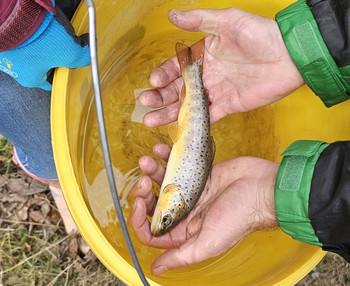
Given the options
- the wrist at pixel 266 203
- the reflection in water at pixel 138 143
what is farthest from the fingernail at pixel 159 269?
the wrist at pixel 266 203

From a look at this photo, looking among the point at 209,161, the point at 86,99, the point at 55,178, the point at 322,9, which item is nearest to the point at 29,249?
the point at 55,178

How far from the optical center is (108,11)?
1532 mm

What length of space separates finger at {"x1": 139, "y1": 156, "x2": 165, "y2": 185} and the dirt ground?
718 millimetres

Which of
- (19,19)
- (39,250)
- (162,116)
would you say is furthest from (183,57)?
(39,250)

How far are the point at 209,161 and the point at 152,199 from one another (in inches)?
11.5

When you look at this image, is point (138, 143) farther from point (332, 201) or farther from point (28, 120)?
point (332, 201)

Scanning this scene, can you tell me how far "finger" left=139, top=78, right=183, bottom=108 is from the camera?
1.72 m

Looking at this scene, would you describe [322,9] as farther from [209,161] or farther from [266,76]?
[209,161]

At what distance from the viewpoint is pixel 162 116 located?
174 centimetres

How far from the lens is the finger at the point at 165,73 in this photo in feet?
5.66

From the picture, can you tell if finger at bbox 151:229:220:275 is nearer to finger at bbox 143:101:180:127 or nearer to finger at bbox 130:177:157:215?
finger at bbox 130:177:157:215

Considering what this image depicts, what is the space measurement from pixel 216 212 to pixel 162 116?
53 centimetres

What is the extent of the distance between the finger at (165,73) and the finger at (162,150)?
280 mm

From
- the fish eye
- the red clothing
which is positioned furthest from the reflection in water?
the red clothing
